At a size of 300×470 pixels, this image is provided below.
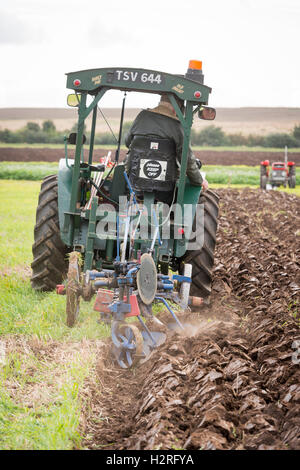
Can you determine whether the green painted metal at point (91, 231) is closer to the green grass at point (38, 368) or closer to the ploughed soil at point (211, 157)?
the green grass at point (38, 368)

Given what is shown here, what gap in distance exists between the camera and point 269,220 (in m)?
13.6

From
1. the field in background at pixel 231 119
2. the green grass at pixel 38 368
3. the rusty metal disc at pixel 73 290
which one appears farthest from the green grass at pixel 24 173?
the field in background at pixel 231 119

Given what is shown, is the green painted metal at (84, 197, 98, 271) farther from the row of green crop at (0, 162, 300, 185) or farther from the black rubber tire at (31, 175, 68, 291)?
the row of green crop at (0, 162, 300, 185)

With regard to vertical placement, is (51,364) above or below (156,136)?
below

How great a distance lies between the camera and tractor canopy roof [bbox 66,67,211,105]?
5.75m

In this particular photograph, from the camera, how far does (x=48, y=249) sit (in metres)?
6.59

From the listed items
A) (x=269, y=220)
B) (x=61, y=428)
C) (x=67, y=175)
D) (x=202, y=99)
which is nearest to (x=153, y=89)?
(x=202, y=99)

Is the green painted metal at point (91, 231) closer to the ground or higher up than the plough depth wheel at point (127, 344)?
higher up

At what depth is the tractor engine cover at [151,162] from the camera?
6008 millimetres

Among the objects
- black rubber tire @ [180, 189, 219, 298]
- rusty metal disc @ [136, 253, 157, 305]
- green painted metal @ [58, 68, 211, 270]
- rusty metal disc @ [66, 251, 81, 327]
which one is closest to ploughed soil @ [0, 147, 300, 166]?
black rubber tire @ [180, 189, 219, 298]

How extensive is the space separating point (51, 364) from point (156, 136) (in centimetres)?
238

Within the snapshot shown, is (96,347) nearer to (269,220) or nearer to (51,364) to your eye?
(51,364)

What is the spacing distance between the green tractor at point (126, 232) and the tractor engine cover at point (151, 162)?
12mm

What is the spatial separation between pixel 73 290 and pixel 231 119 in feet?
225
